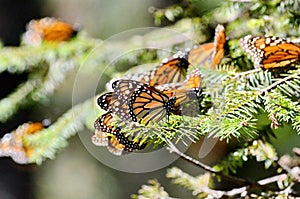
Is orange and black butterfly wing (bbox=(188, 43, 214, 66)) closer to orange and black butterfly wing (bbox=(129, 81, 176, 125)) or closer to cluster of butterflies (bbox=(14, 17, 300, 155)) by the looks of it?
cluster of butterflies (bbox=(14, 17, 300, 155))

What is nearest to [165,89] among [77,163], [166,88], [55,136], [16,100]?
[166,88]

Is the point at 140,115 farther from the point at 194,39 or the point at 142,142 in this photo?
the point at 194,39

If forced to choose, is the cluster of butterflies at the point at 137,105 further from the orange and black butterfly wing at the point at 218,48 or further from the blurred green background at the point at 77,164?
the blurred green background at the point at 77,164

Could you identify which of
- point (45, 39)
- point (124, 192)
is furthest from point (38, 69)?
point (124, 192)

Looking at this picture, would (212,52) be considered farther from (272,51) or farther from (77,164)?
(77,164)

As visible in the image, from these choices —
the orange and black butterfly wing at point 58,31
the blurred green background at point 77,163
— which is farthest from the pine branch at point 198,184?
the blurred green background at point 77,163

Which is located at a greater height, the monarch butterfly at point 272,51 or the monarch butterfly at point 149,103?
the monarch butterfly at point 272,51
